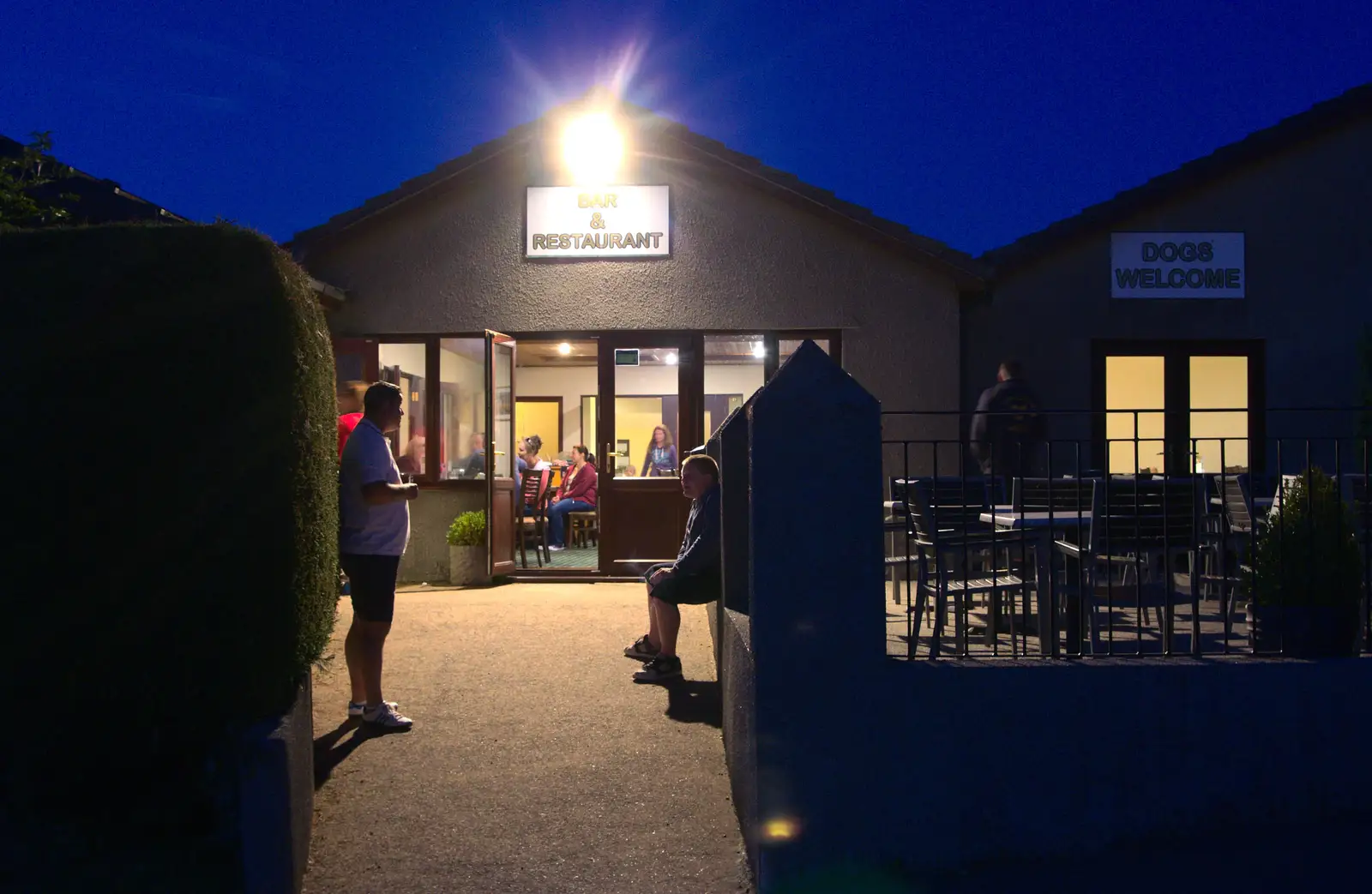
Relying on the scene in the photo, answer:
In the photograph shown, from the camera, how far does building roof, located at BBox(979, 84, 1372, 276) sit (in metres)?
11.4

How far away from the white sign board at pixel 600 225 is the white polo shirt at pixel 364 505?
6.11 metres

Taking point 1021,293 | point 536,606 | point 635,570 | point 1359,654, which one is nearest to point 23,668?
point 1359,654

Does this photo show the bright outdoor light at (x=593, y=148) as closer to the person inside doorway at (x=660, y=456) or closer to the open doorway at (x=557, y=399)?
the person inside doorway at (x=660, y=456)

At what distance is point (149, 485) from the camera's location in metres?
3.46

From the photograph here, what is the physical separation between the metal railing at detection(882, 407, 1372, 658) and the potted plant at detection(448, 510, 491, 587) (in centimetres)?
394

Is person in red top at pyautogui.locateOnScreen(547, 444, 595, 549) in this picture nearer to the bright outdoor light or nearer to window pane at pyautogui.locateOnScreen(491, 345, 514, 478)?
window pane at pyautogui.locateOnScreen(491, 345, 514, 478)

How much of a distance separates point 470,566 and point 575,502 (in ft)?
17.1

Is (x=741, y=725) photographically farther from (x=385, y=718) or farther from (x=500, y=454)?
(x=500, y=454)

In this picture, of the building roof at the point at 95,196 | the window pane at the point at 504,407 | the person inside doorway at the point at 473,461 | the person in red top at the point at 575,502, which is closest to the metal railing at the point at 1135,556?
the window pane at the point at 504,407

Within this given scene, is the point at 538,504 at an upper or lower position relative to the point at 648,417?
lower

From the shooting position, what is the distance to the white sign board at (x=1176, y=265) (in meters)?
11.5

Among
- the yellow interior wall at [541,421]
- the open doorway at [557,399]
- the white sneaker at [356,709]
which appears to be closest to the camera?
the white sneaker at [356,709]

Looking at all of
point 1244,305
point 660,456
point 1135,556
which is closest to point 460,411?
point 660,456

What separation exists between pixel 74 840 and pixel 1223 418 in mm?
12407
